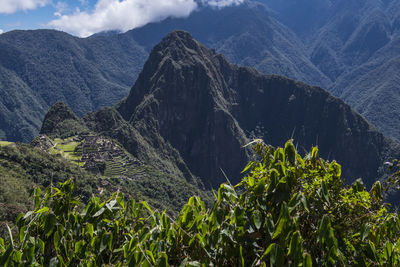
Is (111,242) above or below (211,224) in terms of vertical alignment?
below

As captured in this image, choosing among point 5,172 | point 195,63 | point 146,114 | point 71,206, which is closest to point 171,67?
point 195,63

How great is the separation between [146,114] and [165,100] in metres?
19.5

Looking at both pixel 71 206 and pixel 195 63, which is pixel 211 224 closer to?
pixel 71 206

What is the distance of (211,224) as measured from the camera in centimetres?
305

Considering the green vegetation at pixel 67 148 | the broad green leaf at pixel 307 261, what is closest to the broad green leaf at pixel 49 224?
the broad green leaf at pixel 307 261

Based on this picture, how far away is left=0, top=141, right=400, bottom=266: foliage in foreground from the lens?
264cm

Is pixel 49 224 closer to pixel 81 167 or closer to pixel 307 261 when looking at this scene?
pixel 307 261

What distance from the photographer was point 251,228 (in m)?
2.73

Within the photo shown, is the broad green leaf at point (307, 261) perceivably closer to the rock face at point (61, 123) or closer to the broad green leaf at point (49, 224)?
the broad green leaf at point (49, 224)

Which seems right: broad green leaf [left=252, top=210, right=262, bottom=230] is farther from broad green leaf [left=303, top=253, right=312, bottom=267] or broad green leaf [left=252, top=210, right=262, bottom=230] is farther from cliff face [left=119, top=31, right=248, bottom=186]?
cliff face [left=119, top=31, right=248, bottom=186]

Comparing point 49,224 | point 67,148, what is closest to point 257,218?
point 49,224

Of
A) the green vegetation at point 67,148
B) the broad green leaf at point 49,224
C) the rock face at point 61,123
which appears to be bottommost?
the green vegetation at point 67,148

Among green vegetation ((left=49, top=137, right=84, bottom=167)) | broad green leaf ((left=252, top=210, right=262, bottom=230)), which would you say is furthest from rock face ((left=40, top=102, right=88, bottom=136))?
broad green leaf ((left=252, top=210, right=262, bottom=230))

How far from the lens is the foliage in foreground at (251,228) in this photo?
264 centimetres
